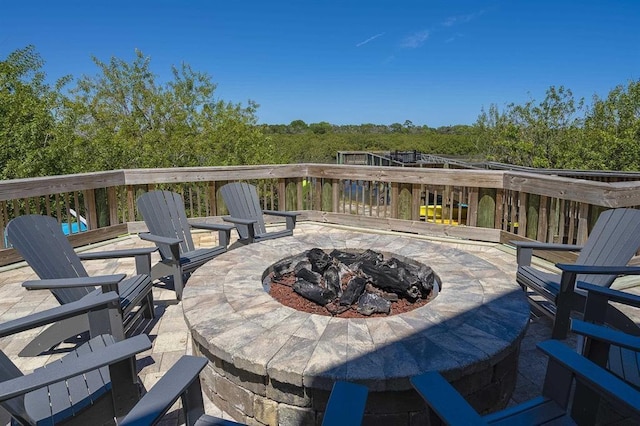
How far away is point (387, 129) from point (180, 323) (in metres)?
51.2

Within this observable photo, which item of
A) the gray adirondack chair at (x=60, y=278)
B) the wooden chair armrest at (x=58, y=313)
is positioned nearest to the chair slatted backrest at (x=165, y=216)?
the gray adirondack chair at (x=60, y=278)

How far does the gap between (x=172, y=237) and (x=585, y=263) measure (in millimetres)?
3704

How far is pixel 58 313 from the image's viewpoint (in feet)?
5.83

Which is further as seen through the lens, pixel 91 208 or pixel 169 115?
pixel 169 115

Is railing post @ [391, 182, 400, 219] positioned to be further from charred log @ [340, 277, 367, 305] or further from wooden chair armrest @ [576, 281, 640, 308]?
wooden chair armrest @ [576, 281, 640, 308]

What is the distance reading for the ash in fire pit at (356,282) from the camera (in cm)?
253

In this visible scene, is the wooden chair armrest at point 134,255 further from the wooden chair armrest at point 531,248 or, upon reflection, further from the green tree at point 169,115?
the green tree at point 169,115

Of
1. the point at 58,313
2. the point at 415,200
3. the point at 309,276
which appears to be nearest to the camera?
the point at 58,313

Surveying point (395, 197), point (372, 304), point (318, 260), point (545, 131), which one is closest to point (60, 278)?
point (318, 260)

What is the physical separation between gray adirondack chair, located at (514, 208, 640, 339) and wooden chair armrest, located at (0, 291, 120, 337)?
108 inches

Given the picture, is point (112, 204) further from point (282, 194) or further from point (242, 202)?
point (282, 194)

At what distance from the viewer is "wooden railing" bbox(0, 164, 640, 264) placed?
424 centimetres

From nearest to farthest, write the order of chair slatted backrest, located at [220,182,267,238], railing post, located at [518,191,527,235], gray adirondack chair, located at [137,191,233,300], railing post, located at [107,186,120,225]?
gray adirondack chair, located at [137,191,233,300]
chair slatted backrest, located at [220,182,267,238]
railing post, located at [518,191,527,235]
railing post, located at [107,186,120,225]

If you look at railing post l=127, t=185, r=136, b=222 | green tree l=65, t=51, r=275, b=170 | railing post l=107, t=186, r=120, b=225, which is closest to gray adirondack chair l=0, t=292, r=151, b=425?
railing post l=107, t=186, r=120, b=225
